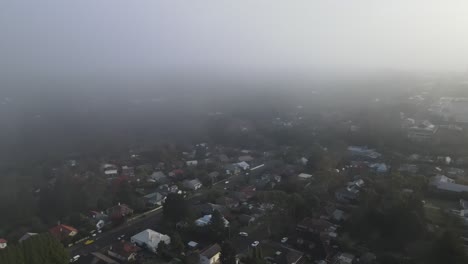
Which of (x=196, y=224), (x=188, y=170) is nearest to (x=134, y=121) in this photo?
(x=188, y=170)

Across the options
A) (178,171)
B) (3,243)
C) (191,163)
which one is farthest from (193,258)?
(191,163)

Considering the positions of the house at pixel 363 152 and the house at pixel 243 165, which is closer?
the house at pixel 243 165

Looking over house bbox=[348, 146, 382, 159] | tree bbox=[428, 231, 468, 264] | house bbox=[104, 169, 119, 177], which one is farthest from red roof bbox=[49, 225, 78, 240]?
house bbox=[348, 146, 382, 159]

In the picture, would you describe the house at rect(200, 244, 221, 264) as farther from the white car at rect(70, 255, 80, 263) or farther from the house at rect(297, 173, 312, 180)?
the house at rect(297, 173, 312, 180)

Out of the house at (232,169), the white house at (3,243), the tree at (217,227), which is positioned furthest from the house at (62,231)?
the house at (232,169)

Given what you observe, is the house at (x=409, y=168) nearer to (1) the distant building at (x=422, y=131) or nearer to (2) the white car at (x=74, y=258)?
(1) the distant building at (x=422, y=131)

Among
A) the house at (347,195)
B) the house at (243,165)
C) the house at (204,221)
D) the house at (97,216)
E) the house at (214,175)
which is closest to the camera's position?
the house at (204,221)
